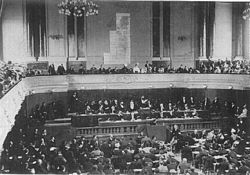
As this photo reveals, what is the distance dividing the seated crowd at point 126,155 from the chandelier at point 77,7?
4.17 meters

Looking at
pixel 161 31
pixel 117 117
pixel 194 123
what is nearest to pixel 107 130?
pixel 117 117

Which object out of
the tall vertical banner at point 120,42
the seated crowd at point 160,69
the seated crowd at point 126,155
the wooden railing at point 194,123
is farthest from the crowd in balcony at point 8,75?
the wooden railing at point 194,123

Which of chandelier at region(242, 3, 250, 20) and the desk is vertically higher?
chandelier at region(242, 3, 250, 20)

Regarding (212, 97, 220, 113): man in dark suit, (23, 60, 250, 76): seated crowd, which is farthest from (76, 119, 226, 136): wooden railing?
(23, 60, 250, 76): seated crowd

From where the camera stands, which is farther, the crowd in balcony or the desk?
the desk

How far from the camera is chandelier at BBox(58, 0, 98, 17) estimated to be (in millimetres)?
14102

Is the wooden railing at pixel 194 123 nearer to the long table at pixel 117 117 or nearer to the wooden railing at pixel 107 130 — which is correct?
the long table at pixel 117 117

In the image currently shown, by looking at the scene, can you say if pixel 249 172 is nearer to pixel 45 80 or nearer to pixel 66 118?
pixel 66 118

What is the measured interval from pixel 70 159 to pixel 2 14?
5.34m

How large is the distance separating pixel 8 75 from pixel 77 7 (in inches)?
146

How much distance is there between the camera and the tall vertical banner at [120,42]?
14977 mm

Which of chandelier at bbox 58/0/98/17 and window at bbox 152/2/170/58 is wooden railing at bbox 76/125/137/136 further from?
chandelier at bbox 58/0/98/17

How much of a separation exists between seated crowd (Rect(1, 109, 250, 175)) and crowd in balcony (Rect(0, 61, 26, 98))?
1.19 meters

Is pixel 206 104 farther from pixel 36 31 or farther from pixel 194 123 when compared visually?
pixel 36 31
